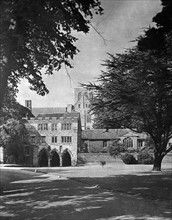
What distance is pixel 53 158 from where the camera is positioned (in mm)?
61531

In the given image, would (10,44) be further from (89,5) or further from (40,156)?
(40,156)

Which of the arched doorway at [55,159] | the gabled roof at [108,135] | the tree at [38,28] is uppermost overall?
the tree at [38,28]

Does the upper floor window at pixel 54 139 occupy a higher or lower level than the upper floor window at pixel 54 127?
lower

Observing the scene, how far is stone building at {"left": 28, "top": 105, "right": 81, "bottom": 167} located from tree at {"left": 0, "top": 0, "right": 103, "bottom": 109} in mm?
47436

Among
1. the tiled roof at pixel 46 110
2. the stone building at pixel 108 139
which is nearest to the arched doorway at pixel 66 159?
the stone building at pixel 108 139

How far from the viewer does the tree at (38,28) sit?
8.55m

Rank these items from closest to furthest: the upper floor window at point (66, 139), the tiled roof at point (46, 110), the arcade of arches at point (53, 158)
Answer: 1. the arcade of arches at point (53, 158)
2. the upper floor window at point (66, 139)
3. the tiled roof at point (46, 110)

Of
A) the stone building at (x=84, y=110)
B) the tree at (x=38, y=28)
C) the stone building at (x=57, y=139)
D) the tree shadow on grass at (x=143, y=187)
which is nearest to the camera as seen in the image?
the tree at (x=38, y=28)

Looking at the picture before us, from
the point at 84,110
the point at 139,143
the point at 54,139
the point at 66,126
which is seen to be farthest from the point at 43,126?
the point at 84,110

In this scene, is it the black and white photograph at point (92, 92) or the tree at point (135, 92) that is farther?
the tree at point (135, 92)

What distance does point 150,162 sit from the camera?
51469mm

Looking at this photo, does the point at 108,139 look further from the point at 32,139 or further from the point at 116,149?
the point at 32,139

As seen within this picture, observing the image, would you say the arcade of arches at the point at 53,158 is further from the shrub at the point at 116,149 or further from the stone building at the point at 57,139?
the shrub at the point at 116,149

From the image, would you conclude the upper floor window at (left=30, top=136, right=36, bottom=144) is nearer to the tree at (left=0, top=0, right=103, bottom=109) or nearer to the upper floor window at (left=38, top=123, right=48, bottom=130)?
the upper floor window at (left=38, top=123, right=48, bottom=130)
